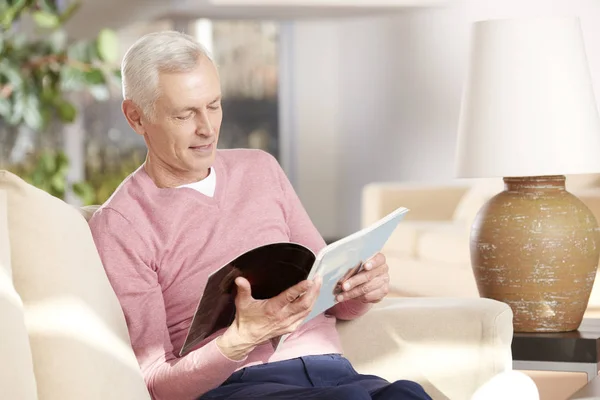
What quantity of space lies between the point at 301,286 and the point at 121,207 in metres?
0.38

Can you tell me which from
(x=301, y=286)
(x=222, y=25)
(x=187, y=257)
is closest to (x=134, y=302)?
(x=187, y=257)

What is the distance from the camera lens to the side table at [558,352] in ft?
6.90

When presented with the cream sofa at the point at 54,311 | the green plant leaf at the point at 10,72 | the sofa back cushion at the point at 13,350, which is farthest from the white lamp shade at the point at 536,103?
the green plant leaf at the point at 10,72

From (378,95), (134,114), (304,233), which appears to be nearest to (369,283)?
(304,233)

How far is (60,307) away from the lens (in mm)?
1444

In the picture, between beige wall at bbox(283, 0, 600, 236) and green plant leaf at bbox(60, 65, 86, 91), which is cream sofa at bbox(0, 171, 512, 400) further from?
beige wall at bbox(283, 0, 600, 236)

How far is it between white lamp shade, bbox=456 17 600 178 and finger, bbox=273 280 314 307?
2.61 feet

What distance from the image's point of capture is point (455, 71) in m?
6.78

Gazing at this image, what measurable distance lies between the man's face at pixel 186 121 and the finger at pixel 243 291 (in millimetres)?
338

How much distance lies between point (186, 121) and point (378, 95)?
20.2 feet

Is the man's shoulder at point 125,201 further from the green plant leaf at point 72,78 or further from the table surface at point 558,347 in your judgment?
the green plant leaf at point 72,78

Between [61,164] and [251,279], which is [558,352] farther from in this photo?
[61,164]

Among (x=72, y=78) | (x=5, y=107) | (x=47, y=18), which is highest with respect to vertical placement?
(x=47, y=18)

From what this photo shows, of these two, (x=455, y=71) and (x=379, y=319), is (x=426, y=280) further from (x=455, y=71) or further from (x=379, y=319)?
(x=455, y=71)
